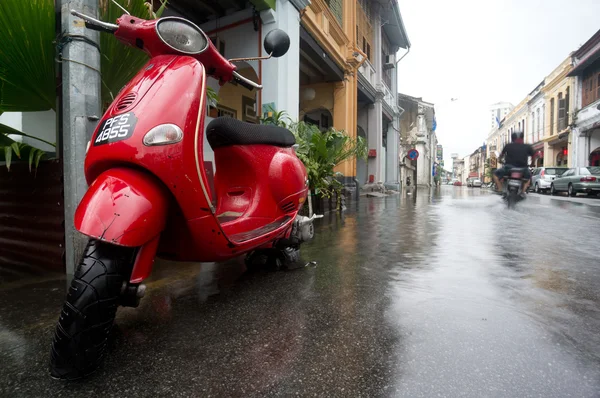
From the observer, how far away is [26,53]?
2576 mm

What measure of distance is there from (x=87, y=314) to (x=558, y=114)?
3484cm

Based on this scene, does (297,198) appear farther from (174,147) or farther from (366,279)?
(174,147)

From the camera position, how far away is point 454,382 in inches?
52.8

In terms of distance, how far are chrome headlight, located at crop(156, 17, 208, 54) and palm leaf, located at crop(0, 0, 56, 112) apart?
1.36 metres

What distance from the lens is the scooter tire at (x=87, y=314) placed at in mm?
1290

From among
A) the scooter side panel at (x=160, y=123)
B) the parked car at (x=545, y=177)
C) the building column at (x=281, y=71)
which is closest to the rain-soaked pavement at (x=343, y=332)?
the scooter side panel at (x=160, y=123)

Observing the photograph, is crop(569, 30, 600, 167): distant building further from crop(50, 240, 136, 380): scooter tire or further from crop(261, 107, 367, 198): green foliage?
crop(50, 240, 136, 380): scooter tire

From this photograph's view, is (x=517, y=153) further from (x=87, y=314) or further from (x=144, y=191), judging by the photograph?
(x=87, y=314)

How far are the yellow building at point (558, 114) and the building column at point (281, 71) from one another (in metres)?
25.8

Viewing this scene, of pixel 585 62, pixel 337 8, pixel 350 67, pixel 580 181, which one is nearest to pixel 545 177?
pixel 580 181

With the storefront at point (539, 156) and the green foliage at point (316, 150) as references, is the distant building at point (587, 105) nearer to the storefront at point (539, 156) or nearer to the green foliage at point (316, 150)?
the storefront at point (539, 156)

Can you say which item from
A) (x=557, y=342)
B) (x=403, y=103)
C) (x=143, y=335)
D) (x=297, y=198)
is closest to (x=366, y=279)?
(x=297, y=198)

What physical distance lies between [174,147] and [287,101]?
5.76 metres

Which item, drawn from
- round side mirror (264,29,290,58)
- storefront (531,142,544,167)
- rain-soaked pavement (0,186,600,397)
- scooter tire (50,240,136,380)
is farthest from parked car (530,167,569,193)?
scooter tire (50,240,136,380)
